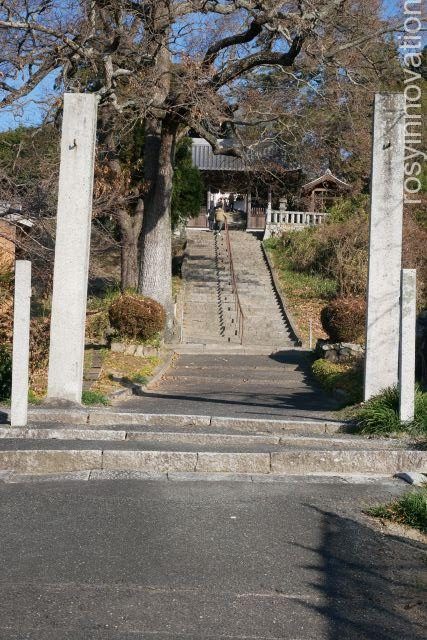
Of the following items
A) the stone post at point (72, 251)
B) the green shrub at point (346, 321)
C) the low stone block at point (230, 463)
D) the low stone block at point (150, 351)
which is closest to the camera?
the low stone block at point (230, 463)

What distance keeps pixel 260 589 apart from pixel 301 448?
3628 mm

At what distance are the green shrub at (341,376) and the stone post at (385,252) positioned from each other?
1.22 m

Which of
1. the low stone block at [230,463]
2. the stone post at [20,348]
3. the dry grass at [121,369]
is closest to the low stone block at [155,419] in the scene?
the stone post at [20,348]

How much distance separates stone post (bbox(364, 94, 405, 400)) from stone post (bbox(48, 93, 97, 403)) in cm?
386

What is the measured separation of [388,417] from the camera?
31.2ft

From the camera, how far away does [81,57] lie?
57.3 feet

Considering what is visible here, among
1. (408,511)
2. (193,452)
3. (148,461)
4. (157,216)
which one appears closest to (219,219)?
(157,216)

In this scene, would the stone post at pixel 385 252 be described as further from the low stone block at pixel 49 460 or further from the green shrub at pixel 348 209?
the green shrub at pixel 348 209

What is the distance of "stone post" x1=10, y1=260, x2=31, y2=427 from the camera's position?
8.87 m

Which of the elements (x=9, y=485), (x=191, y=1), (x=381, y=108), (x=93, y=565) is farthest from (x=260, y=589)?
(x=191, y=1)

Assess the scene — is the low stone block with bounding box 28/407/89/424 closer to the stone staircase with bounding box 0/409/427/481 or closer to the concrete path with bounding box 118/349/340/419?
the stone staircase with bounding box 0/409/427/481

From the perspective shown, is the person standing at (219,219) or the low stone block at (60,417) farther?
the person standing at (219,219)

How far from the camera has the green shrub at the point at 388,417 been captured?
365 inches

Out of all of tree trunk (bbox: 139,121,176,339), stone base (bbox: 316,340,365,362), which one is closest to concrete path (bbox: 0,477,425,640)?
stone base (bbox: 316,340,365,362)
